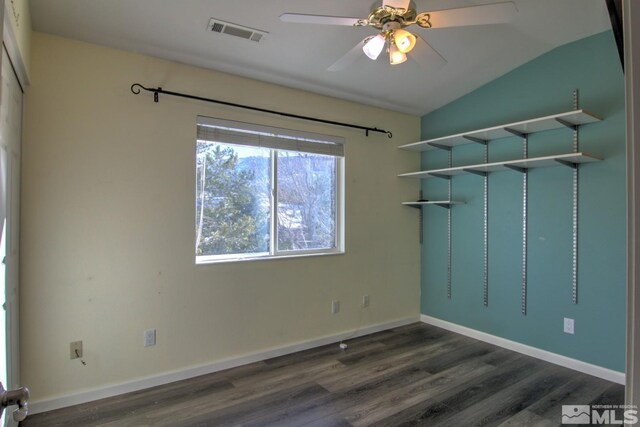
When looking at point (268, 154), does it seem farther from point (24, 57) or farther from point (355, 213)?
point (24, 57)

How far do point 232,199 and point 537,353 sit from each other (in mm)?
3105

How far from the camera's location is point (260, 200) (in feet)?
11.0

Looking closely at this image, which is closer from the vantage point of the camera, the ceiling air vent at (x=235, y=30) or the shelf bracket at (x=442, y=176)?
the ceiling air vent at (x=235, y=30)

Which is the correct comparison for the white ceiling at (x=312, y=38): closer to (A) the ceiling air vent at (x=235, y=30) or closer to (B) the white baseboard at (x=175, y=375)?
(A) the ceiling air vent at (x=235, y=30)

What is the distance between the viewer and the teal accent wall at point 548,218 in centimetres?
288

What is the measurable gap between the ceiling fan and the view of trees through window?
58.4 inches

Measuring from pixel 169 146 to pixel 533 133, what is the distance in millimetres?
3207

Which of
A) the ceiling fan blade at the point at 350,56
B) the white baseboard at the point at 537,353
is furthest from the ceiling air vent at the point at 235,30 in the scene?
the white baseboard at the point at 537,353

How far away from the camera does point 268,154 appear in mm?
3381

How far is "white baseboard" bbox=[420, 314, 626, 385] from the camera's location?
2865 mm

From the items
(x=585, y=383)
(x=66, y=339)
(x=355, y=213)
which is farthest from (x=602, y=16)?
(x=66, y=339)

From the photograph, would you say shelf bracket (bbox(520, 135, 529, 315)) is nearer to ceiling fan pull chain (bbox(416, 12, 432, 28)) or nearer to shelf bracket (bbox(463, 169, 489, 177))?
shelf bracket (bbox(463, 169, 489, 177))

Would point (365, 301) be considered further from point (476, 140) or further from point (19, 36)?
point (19, 36)

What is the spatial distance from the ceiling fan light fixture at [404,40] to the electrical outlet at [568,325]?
8.85 feet
